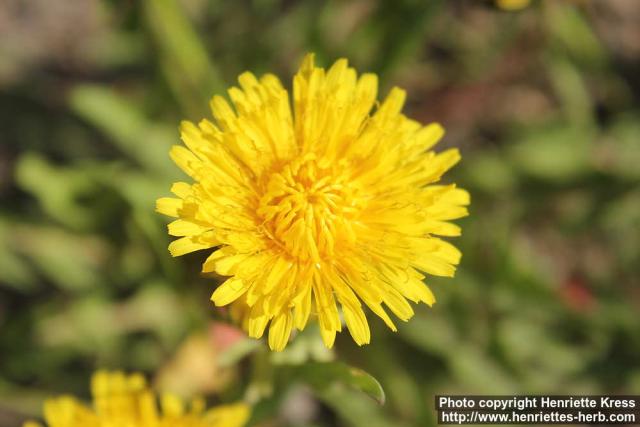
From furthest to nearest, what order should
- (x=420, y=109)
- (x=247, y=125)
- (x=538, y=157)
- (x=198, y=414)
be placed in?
(x=420, y=109) < (x=538, y=157) < (x=198, y=414) < (x=247, y=125)

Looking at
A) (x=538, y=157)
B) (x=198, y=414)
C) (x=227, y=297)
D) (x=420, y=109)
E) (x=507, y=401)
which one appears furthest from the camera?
(x=420, y=109)

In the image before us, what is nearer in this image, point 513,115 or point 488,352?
point 488,352

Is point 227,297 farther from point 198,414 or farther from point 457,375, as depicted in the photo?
point 457,375

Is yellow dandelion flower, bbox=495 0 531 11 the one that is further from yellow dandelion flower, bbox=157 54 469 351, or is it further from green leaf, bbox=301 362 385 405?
green leaf, bbox=301 362 385 405

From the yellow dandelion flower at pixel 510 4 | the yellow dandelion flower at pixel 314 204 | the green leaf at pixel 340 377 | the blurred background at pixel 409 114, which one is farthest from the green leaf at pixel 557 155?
the green leaf at pixel 340 377

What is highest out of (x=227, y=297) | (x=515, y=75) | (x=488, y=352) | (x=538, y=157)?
(x=515, y=75)

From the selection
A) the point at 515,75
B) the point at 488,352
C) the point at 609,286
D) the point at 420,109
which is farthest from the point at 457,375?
the point at 515,75
